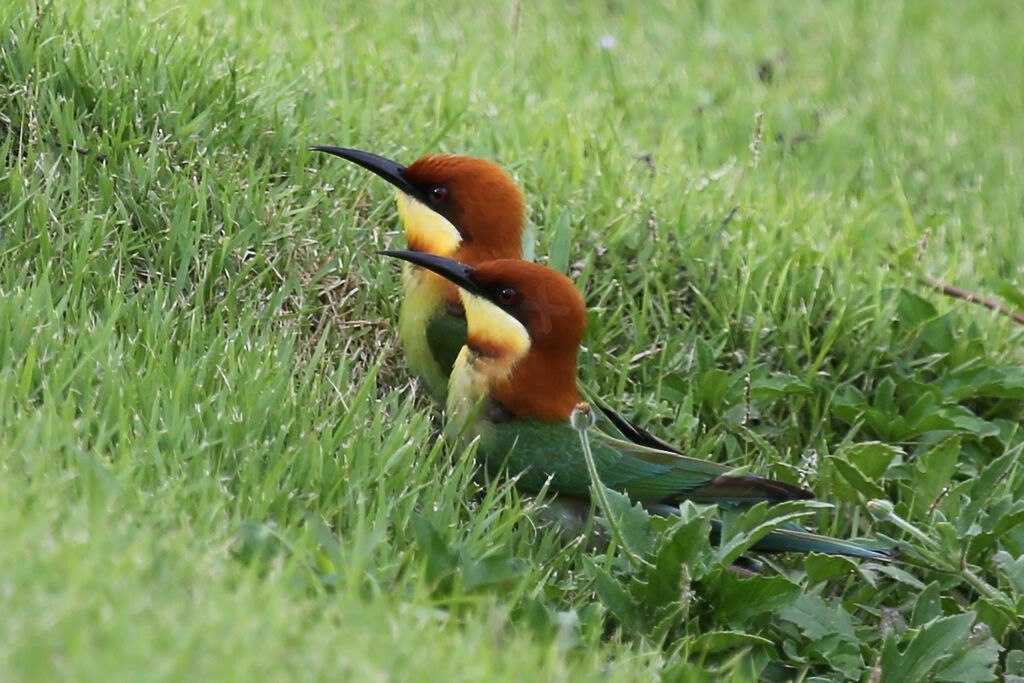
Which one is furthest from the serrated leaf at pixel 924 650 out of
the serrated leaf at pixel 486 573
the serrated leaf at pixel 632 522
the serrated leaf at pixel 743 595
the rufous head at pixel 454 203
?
the rufous head at pixel 454 203

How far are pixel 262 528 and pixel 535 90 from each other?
359 centimetres

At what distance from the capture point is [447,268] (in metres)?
3.94

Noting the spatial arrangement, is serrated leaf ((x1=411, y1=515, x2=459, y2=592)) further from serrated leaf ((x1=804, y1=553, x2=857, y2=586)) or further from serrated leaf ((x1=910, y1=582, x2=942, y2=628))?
serrated leaf ((x1=910, y1=582, x2=942, y2=628))

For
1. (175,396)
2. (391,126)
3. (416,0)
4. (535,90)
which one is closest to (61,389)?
(175,396)

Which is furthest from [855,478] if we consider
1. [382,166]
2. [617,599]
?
[382,166]

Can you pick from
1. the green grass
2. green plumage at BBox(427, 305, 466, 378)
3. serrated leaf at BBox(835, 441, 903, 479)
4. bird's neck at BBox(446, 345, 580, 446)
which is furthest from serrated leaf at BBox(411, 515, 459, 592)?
serrated leaf at BBox(835, 441, 903, 479)

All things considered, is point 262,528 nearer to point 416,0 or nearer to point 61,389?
point 61,389

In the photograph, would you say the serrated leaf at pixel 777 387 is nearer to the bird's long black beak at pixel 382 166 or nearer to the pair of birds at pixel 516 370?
the pair of birds at pixel 516 370

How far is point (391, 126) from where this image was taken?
4969 mm

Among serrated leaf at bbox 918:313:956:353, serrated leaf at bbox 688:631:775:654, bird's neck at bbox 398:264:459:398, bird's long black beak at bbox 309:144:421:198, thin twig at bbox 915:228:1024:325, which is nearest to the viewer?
serrated leaf at bbox 688:631:775:654

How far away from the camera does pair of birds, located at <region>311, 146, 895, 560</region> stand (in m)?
3.75

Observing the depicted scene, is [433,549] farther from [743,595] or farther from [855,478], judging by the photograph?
[855,478]

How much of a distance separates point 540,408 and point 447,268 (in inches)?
19.0

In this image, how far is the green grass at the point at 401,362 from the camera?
2527 millimetres
